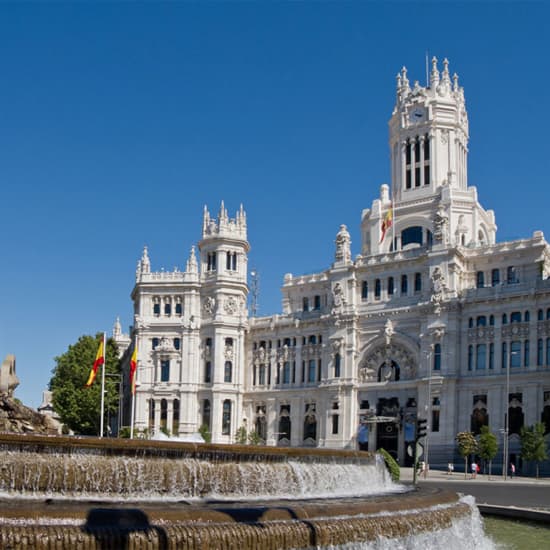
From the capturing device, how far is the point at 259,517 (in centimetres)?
1845

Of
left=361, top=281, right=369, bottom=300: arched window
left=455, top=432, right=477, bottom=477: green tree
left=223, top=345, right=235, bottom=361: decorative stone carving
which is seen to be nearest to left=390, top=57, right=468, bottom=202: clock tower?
left=361, top=281, right=369, bottom=300: arched window

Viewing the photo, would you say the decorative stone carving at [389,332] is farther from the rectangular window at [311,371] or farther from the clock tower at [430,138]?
the clock tower at [430,138]

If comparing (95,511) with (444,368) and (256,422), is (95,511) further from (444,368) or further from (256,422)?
(256,422)

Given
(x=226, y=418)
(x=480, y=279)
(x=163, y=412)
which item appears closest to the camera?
(x=480, y=279)

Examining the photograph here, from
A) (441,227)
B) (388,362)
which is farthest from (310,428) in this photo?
(441,227)

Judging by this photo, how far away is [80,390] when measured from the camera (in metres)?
90.8

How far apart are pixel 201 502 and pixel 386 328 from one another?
6224cm

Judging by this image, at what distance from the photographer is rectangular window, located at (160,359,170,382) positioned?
93125 millimetres

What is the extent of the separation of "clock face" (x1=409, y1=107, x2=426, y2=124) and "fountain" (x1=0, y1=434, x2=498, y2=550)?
7207 cm

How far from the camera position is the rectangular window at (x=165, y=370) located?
306 feet

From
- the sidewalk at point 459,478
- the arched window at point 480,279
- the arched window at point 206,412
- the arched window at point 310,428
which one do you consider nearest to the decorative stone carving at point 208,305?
the arched window at point 206,412

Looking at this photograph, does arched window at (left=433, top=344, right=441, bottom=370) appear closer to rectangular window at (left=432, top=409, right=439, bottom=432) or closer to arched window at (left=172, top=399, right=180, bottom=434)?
rectangular window at (left=432, top=409, right=439, bottom=432)

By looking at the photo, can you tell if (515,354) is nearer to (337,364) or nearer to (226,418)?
(337,364)

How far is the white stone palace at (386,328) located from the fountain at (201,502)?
49320mm
